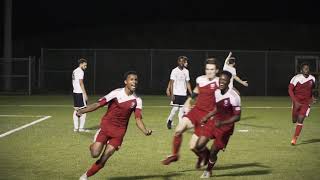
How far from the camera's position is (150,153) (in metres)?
12.5

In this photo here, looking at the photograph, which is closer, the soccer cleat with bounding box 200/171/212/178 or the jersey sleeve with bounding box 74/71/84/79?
the soccer cleat with bounding box 200/171/212/178

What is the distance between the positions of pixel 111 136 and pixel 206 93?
102 inches

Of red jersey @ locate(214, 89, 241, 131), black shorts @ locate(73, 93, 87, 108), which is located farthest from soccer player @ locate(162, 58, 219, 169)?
black shorts @ locate(73, 93, 87, 108)

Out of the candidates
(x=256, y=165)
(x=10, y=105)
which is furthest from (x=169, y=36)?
(x=256, y=165)

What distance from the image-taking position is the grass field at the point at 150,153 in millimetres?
10117

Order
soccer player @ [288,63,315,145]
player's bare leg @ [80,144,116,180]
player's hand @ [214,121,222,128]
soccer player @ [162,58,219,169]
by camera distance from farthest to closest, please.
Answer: soccer player @ [288,63,315,145], soccer player @ [162,58,219,169], player's hand @ [214,121,222,128], player's bare leg @ [80,144,116,180]

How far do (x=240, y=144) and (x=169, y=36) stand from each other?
2704 cm

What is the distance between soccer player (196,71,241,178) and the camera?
9.36 meters

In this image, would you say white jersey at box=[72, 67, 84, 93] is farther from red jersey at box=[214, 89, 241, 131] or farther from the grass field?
red jersey at box=[214, 89, 241, 131]

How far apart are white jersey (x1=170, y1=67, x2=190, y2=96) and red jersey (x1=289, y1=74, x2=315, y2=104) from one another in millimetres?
4341

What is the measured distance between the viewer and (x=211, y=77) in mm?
10547

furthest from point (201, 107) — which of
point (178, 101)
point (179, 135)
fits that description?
point (178, 101)

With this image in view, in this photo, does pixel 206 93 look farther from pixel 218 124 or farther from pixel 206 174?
pixel 206 174

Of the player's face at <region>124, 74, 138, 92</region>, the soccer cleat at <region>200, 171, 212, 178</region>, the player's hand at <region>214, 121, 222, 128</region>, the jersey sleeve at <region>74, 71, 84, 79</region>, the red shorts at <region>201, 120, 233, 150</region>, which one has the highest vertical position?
the jersey sleeve at <region>74, 71, 84, 79</region>
